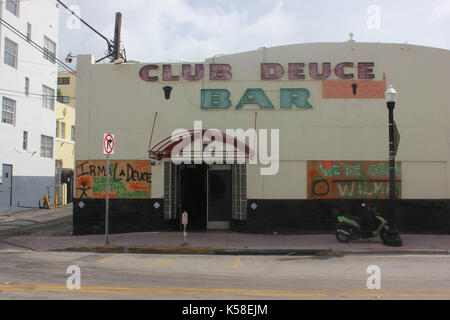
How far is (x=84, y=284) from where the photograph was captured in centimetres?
762

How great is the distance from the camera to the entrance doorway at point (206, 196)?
50.0 ft

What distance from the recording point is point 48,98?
96.7 ft

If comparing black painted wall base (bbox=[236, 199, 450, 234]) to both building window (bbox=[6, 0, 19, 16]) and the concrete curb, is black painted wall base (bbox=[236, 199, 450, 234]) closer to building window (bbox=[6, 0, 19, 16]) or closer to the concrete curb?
the concrete curb

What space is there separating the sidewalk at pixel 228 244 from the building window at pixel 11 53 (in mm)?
14922

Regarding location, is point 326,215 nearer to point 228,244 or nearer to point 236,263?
point 228,244

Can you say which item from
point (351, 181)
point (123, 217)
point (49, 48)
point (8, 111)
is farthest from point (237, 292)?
point (49, 48)

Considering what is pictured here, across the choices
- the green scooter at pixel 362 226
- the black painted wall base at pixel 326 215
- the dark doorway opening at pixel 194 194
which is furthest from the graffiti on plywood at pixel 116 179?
the green scooter at pixel 362 226

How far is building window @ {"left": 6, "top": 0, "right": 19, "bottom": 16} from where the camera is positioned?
24350 mm

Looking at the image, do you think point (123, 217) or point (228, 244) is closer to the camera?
point (228, 244)

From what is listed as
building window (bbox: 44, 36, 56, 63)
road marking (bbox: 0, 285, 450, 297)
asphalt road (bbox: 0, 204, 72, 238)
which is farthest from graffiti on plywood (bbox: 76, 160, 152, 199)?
building window (bbox: 44, 36, 56, 63)

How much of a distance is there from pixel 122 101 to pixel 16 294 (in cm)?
955

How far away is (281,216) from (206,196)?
2.94m

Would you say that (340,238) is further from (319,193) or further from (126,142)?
(126,142)

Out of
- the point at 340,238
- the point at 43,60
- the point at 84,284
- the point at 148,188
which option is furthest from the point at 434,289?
the point at 43,60
